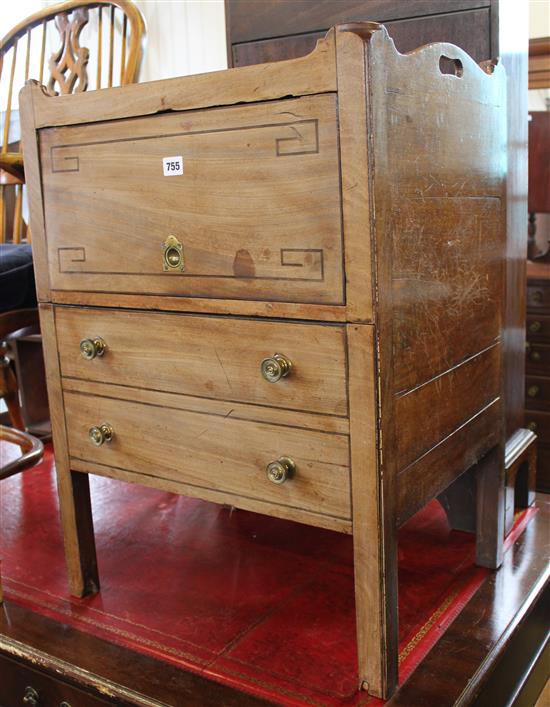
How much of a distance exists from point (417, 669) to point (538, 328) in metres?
1.44

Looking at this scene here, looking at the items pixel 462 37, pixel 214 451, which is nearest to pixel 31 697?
pixel 214 451

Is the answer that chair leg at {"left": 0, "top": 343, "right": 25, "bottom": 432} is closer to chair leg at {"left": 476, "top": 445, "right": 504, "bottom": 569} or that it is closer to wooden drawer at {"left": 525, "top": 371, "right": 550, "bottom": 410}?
chair leg at {"left": 476, "top": 445, "right": 504, "bottom": 569}

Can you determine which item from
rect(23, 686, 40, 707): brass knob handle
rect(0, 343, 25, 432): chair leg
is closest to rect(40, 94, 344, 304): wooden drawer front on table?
rect(23, 686, 40, 707): brass knob handle

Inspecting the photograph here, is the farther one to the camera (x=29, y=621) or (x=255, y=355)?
(x=29, y=621)

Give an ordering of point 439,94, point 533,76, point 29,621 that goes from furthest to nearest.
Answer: point 533,76, point 29,621, point 439,94

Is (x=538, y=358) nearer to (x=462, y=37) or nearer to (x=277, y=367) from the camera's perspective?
(x=462, y=37)

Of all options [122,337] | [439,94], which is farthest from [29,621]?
[439,94]

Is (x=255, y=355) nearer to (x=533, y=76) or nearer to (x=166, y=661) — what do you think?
(x=166, y=661)

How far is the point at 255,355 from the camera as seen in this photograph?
110 centimetres

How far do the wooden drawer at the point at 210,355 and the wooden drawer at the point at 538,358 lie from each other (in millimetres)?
1490

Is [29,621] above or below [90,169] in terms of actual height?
below

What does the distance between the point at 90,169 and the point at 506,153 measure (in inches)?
27.6

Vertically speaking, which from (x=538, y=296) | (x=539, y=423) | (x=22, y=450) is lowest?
(x=539, y=423)

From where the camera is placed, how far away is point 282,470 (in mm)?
1087
